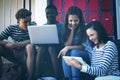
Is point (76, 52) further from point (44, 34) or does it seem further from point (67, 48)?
point (44, 34)

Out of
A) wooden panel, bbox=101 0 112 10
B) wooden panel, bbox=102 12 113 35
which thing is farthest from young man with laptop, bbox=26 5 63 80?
wooden panel, bbox=101 0 112 10

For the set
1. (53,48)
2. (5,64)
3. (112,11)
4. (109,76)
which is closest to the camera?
(109,76)

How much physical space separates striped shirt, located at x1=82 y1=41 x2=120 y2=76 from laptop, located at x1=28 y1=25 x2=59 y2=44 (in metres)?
0.73

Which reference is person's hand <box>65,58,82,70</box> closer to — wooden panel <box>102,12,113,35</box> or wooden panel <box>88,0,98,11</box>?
wooden panel <box>102,12,113,35</box>

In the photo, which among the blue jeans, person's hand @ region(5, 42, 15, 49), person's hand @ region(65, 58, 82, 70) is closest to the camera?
person's hand @ region(65, 58, 82, 70)

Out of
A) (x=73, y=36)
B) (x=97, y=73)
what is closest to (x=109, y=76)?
(x=97, y=73)

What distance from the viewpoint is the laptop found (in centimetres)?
323

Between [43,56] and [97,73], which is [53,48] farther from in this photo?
[97,73]

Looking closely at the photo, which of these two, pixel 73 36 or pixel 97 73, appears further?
pixel 73 36

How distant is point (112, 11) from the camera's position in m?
5.10

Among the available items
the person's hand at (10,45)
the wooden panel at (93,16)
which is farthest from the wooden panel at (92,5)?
the person's hand at (10,45)

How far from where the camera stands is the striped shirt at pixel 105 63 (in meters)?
2.58

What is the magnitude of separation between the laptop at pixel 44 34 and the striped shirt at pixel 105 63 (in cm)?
73

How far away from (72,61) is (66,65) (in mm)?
327
